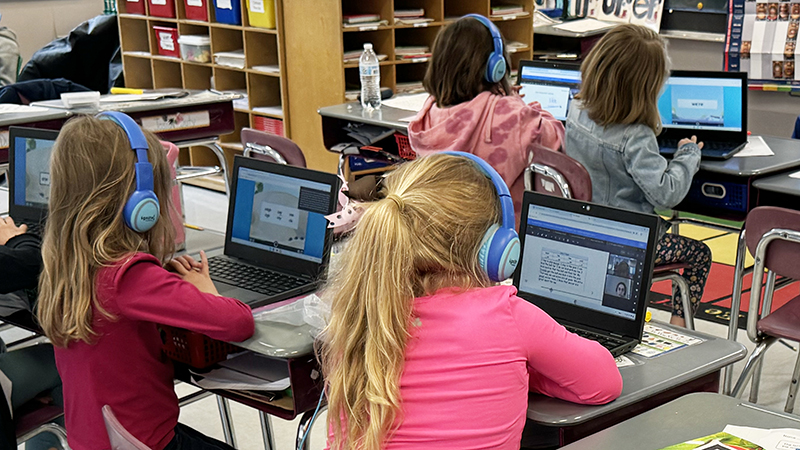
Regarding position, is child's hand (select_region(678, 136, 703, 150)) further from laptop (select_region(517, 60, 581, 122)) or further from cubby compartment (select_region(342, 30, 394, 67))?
cubby compartment (select_region(342, 30, 394, 67))

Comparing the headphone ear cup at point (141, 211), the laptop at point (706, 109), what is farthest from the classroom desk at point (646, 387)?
the laptop at point (706, 109)

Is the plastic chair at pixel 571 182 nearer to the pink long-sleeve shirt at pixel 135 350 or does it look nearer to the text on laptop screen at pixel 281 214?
the text on laptop screen at pixel 281 214

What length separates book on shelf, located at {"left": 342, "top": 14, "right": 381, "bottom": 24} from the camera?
468 cm

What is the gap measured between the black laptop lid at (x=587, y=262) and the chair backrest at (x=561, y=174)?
87 cm

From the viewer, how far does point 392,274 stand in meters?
1.28

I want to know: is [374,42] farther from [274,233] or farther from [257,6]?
[274,233]

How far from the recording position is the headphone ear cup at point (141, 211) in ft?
5.72

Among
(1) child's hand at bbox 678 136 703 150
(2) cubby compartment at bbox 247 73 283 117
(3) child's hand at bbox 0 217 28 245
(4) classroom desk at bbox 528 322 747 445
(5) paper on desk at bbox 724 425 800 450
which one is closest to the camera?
(5) paper on desk at bbox 724 425 800 450

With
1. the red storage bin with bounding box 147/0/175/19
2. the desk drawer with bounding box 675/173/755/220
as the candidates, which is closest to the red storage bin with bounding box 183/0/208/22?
the red storage bin with bounding box 147/0/175/19

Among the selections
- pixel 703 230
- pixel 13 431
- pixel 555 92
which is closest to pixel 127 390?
pixel 13 431

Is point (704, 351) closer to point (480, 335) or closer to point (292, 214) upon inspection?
point (480, 335)

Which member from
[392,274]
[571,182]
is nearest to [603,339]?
[392,274]

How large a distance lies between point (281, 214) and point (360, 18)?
2782mm

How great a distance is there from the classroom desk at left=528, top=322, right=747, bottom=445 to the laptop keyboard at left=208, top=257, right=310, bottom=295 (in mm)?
777
